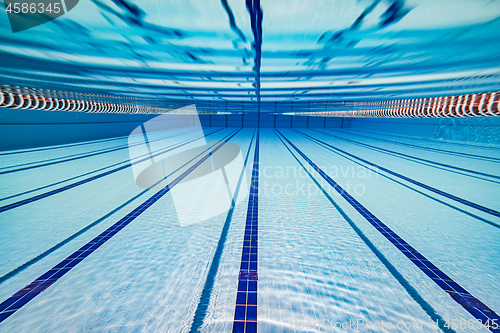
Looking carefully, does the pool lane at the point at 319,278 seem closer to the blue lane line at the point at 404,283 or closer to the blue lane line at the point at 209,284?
the blue lane line at the point at 404,283

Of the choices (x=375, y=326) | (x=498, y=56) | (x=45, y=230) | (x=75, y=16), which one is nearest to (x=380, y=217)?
(x=375, y=326)

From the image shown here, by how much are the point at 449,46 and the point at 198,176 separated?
4217 mm

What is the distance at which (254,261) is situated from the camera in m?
1.96


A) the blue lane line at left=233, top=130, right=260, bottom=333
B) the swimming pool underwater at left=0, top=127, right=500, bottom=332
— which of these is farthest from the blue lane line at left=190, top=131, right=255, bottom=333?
the blue lane line at left=233, top=130, right=260, bottom=333

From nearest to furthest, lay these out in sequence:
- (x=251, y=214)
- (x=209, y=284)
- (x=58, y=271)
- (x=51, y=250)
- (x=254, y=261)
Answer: (x=209, y=284) < (x=58, y=271) < (x=254, y=261) < (x=51, y=250) < (x=251, y=214)

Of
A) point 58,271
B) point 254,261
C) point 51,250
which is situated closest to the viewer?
point 58,271

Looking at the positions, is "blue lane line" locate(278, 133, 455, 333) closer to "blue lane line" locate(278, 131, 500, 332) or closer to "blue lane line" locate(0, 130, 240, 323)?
"blue lane line" locate(278, 131, 500, 332)

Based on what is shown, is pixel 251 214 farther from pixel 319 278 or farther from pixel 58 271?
pixel 58 271

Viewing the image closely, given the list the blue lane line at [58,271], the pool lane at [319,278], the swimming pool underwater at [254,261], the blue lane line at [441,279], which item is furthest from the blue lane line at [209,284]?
the blue lane line at [441,279]

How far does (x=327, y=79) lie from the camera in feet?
13.4

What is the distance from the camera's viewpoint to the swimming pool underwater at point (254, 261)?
143cm

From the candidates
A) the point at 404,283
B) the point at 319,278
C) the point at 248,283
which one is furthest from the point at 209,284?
the point at 404,283

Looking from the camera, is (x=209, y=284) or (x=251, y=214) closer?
(x=209, y=284)

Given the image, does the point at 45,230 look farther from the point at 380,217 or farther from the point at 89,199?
the point at 380,217
